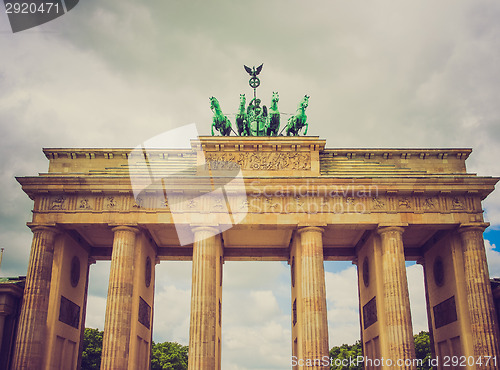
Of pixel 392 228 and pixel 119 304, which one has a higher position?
pixel 392 228

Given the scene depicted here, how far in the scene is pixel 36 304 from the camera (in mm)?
28094

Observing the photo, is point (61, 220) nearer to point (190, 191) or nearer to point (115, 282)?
point (115, 282)

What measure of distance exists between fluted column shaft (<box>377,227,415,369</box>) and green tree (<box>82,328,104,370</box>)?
40558 mm

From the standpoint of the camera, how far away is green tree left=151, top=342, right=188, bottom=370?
6719 cm

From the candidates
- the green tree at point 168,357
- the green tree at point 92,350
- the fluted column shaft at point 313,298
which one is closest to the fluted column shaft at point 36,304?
the fluted column shaft at point 313,298

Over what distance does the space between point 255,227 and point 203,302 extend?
5563mm

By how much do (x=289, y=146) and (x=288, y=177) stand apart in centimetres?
283

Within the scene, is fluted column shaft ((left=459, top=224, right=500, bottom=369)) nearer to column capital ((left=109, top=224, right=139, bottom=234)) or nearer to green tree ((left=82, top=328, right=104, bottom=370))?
column capital ((left=109, top=224, right=139, bottom=234))

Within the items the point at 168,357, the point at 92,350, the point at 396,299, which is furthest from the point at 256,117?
the point at 168,357

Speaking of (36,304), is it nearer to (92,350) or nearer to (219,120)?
(219,120)

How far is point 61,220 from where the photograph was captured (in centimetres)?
2981

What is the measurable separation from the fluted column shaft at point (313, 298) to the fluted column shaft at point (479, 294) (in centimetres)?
847

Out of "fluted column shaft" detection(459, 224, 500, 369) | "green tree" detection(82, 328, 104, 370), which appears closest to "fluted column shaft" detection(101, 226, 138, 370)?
"fluted column shaft" detection(459, 224, 500, 369)

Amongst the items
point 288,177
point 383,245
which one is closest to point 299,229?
point 288,177
